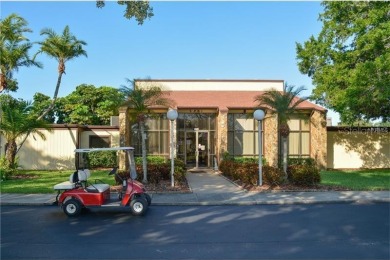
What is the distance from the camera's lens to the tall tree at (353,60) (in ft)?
59.6

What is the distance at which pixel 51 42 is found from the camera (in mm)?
21734

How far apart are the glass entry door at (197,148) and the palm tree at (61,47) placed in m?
8.15

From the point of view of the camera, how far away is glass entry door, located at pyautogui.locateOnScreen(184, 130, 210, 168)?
23156 millimetres

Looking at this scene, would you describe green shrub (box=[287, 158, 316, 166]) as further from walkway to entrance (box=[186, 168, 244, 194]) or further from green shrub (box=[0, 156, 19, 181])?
green shrub (box=[0, 156, 19, 181])

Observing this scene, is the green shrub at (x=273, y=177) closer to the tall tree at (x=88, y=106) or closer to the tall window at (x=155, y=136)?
the tall window at (x=155, y=136)

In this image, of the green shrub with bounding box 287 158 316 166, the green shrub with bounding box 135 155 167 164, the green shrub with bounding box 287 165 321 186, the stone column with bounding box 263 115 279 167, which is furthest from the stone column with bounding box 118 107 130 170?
the green shrub with bounding box 287 165 321 186

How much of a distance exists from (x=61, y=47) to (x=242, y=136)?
12.0m

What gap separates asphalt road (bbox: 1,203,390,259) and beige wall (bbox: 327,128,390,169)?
14.0m

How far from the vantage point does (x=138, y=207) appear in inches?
373

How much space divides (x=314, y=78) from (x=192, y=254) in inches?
740

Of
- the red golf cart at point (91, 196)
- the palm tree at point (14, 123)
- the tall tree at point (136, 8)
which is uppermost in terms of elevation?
the tall tree at point (136, 8)

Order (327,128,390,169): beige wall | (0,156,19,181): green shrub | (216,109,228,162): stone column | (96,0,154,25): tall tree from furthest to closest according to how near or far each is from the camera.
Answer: (327,128,390,169): beige wall, (216,109,228,162): stone column, (0,156,19,181): green shrub, (96,0,154,25): tall tree

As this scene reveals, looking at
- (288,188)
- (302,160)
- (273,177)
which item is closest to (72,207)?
(273,177)

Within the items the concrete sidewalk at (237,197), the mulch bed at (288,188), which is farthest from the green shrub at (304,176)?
the concrete sidewalk at (237,197)
